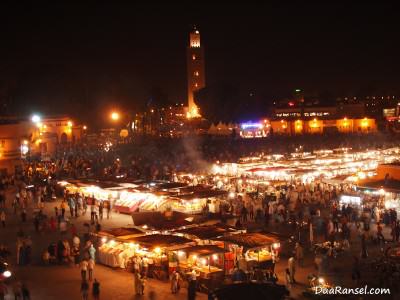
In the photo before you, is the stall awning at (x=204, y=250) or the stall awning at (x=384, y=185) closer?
the stall awning at (x=204, y=250)

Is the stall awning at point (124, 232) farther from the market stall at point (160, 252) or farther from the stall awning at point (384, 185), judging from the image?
the stall awning at point (384, 185)

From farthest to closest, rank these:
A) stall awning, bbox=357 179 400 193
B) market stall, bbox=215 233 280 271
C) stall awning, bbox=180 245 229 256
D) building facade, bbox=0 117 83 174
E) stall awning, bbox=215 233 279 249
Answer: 1. building facade, bbox=0 117 83 174
2. stall awning, bbox=357 179 400 193
3. stall awning, bbox=215 233 279 249
4. market stall, bbox=215 233 280 271
5. stall awning, bbox=180 245 229 256

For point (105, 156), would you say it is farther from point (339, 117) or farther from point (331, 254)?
point (339, 117)

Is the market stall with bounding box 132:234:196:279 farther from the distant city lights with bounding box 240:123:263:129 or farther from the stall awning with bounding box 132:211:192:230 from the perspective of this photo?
the distant city lights with bounding box 240:123:263:129

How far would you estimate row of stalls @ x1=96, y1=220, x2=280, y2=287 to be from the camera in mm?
13711

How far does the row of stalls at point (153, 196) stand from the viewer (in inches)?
869

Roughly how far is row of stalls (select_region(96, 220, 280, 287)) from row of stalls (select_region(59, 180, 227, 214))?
610 centimetres

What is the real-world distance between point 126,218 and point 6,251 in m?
6.45

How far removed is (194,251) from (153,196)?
894cm

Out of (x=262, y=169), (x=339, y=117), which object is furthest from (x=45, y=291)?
(x=339, y=117)

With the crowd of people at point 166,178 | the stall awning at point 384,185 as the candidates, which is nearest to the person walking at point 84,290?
the crowd of people at point 166,178

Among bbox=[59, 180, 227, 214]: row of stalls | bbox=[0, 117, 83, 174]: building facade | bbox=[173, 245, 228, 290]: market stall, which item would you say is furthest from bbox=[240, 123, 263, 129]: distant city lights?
bbox=[173, 245, 228, 290]: market stall

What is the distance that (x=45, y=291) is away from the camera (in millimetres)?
13273

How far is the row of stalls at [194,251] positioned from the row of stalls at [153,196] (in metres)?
6.10
